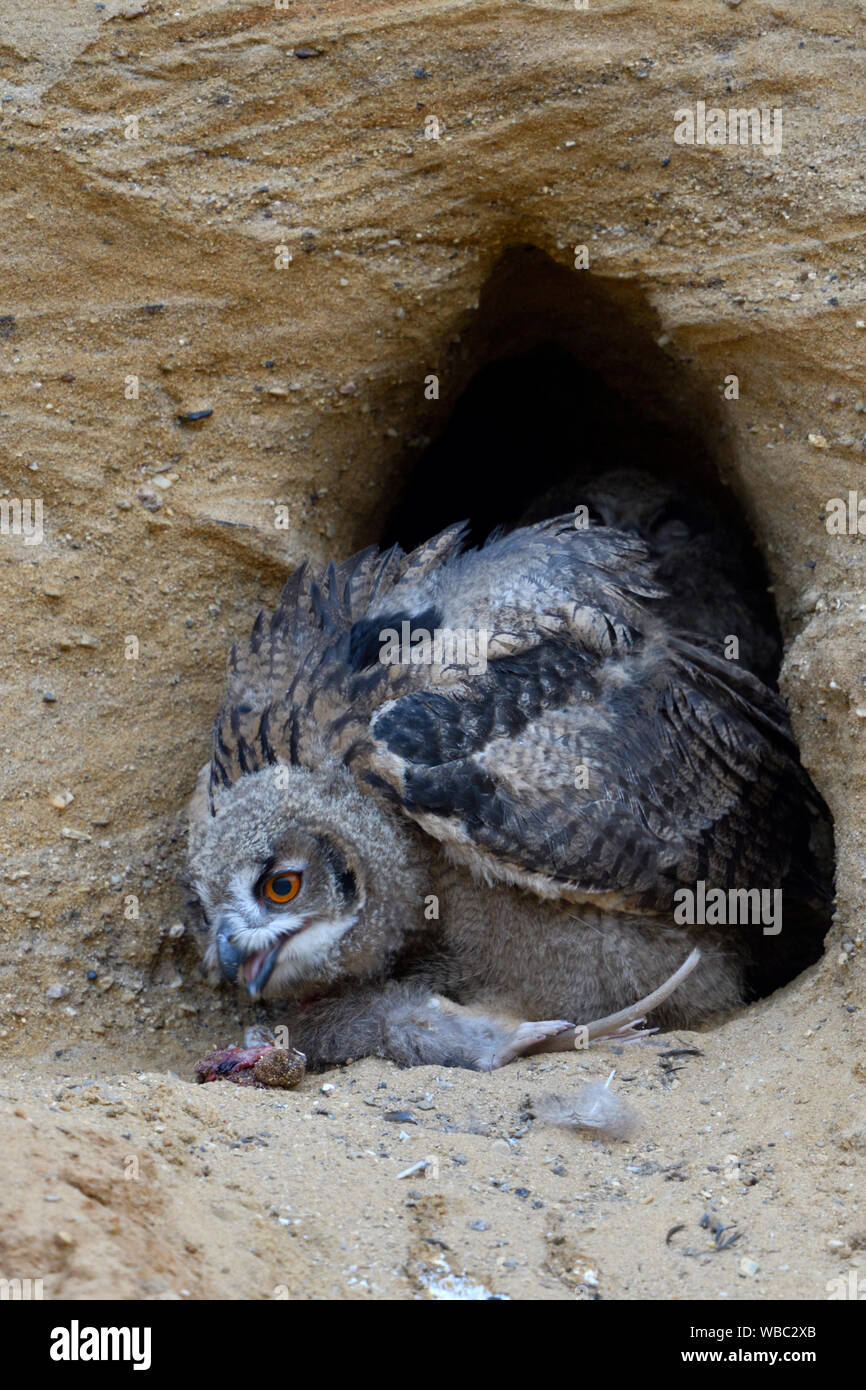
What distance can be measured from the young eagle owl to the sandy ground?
A: 0.36 metres

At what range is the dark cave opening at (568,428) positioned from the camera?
5391mm

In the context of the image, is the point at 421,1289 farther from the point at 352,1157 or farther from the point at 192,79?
the point at 192,79

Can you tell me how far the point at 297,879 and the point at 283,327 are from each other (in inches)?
86.5

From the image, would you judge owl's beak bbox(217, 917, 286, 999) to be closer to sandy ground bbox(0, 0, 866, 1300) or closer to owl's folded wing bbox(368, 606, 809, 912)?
sandy ground bbox(0, 0, 866, 1300)

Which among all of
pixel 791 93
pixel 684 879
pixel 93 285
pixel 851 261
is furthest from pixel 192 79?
pixel 684 879

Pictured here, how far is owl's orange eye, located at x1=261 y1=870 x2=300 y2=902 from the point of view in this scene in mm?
4363

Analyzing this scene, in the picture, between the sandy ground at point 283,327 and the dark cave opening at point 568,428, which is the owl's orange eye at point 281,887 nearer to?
the sandy ground at point 283,327

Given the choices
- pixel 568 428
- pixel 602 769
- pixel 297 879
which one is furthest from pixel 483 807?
pixel 568 428

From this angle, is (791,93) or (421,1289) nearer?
(421,1289)

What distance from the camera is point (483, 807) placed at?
4.17 metres

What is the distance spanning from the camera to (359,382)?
16.8 ft

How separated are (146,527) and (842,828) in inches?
112

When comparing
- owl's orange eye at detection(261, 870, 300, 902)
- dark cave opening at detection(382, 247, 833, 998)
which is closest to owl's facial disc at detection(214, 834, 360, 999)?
owl's orange eye at detection(261, 870, 300, 902)

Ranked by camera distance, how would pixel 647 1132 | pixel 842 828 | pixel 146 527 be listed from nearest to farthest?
pixel 647 1132 → pixel 842 828 → pixel 146 527
